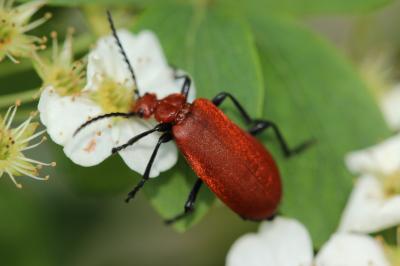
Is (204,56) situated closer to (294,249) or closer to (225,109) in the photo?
(225,109)

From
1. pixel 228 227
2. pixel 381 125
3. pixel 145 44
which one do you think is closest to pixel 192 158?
pixel 145 44

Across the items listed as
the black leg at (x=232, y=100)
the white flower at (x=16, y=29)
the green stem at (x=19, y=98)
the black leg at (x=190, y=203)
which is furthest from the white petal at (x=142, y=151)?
the white flower at (x=16, y=29)

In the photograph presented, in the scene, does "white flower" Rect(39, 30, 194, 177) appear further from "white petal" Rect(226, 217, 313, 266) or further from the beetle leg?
"white petal" Rect(226, 217, 313, 266)

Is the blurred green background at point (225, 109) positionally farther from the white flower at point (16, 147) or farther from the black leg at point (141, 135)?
the white flower at point (16, 147)

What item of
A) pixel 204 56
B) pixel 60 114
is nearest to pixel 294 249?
pixel 204 56

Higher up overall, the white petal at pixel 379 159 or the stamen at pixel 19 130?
the stamen at pixel 19 130

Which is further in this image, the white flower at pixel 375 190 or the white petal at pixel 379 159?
the white petal at pixel 379 159

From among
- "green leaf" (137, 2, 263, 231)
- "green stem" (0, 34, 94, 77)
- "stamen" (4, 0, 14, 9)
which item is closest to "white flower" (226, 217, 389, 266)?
"green leaf" (137, 2, 263, 231)
